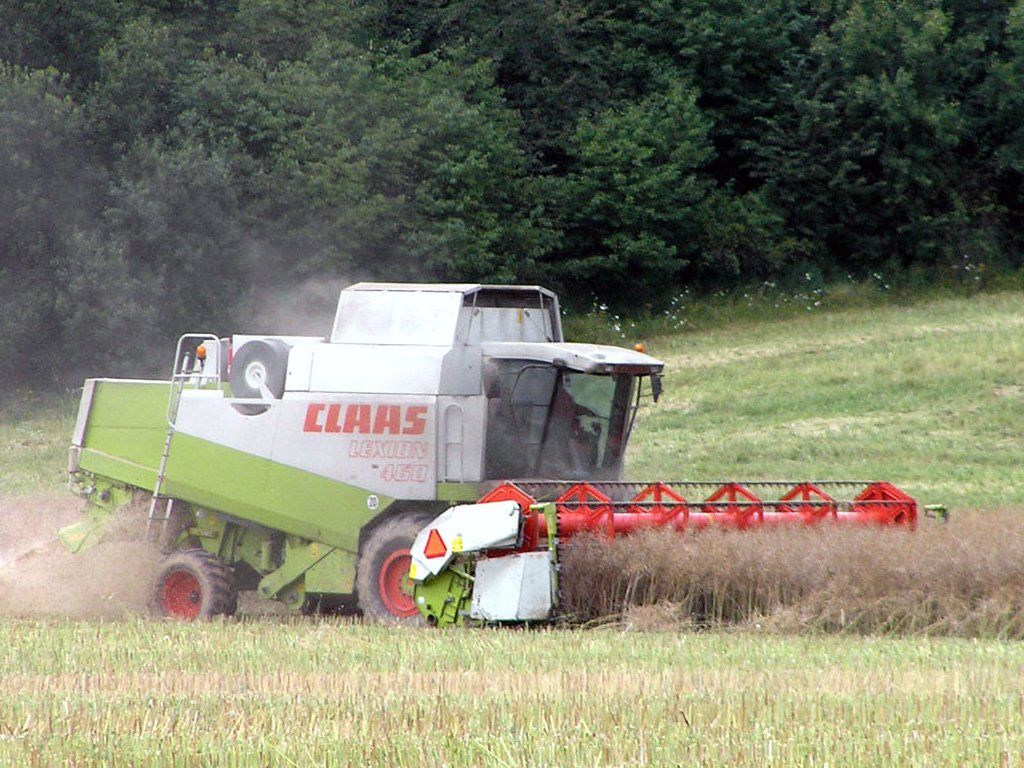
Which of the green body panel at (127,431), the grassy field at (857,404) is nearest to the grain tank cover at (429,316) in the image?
the green body panel at (127,431)

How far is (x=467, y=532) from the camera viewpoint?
1007 cm

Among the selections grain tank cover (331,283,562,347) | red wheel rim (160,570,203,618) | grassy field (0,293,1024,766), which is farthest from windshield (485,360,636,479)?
red wheel rim (160,570,203,618)

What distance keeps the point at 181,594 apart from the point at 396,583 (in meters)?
1.71

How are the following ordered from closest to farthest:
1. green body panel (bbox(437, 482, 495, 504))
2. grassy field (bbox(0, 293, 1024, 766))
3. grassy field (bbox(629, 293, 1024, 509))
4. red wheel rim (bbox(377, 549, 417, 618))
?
grassy field (bbox(0, 293, 1024, 766)) < red wheel rim (bbox(377, 549, 417, 618)) < green body panel (bbox(437, 482, 495, 504)) < grassy field (bbox(629, 293, 1024, 509))

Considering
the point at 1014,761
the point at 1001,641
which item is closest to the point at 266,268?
the point at 1001,641

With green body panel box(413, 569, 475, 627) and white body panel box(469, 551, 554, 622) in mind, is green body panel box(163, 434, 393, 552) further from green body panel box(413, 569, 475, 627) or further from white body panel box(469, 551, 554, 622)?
white body panel box(469, 551, 554, 622)

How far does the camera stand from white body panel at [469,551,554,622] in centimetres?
994

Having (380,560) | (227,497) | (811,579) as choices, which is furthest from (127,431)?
(811,579)

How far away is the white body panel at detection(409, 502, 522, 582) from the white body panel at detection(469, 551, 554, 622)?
0.45ft

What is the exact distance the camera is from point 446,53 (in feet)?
120

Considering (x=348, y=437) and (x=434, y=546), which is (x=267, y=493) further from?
(x=434, y=546)

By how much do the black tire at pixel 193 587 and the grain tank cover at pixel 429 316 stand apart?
193cm

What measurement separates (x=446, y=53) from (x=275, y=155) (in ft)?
24.2

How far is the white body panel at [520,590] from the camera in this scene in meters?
9.94
